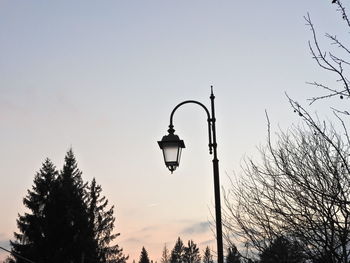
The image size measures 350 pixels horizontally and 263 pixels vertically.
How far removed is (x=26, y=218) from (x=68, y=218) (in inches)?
142

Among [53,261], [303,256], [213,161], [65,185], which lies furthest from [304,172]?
[65,185]

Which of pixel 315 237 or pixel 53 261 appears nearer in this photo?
pixel 315 237

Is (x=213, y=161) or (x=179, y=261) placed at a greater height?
(x=179, y=261)

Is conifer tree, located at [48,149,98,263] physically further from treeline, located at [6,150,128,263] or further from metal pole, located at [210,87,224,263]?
metal pole, located at [210,87,224,263]

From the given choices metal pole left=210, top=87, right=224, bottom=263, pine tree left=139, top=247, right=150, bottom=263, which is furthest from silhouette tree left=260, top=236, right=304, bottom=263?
pine tree left=139, top=247, right=150, bottom=263

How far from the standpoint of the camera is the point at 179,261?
479ft

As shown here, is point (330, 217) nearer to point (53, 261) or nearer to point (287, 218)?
point (287, 218)

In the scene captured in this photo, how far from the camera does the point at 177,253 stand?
148m

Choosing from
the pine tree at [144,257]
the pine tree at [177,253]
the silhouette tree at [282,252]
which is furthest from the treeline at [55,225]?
the pine tree at [177,253]

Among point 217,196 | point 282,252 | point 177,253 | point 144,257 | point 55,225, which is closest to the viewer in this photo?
point 217,196

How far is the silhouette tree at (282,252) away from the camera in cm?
986

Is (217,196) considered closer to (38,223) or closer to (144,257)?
(38,223)

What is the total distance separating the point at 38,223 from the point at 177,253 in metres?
117

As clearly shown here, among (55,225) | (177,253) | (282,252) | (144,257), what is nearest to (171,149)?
(282,252)
